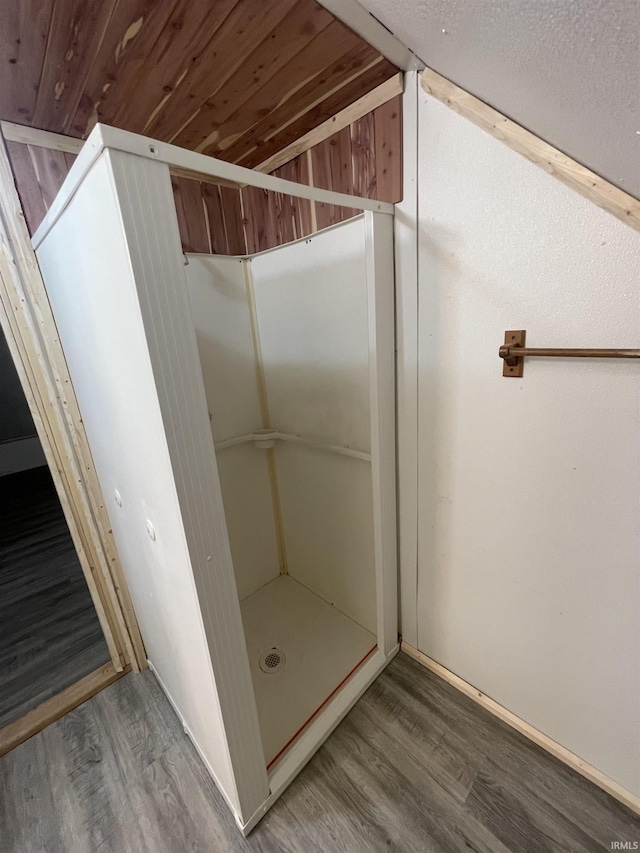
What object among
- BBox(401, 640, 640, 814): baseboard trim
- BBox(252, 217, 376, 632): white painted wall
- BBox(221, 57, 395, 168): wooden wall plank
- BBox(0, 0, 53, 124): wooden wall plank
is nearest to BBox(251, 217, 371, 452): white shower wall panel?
BBox(252, 217, 376, 632): white painted wall

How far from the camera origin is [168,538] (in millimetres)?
930

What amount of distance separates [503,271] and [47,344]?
64.1 inches

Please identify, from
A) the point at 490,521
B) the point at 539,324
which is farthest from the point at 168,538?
the point at 539,324

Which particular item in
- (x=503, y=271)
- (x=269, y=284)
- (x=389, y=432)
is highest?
(x=269, y=284)

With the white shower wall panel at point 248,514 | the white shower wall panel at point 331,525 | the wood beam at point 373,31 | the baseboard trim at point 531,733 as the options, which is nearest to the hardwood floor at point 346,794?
the baseboard trim at point 531,733

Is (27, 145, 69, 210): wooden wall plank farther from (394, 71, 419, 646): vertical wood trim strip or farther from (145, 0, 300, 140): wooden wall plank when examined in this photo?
(394, 71, 419, 646): vertical wood trim strip

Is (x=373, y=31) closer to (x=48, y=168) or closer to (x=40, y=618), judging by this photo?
(x=48, y=168)

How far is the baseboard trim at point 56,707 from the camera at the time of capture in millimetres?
1452

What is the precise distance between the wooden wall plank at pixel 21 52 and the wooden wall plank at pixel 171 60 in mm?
227

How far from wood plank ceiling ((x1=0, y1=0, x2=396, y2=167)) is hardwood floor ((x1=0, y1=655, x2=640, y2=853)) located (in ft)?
7.61

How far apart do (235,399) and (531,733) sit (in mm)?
1909

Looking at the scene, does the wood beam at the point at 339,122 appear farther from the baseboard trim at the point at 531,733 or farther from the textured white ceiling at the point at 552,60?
the baseboard trim at the point at 531,733

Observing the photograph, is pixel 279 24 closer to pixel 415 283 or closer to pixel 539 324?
pixel 415 283

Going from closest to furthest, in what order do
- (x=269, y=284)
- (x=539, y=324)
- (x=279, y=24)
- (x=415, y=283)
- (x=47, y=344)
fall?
(x=279, y=24), (x=539, y=324), (x=415, y=283), (x=47, y=344), (x=269, y=284)
